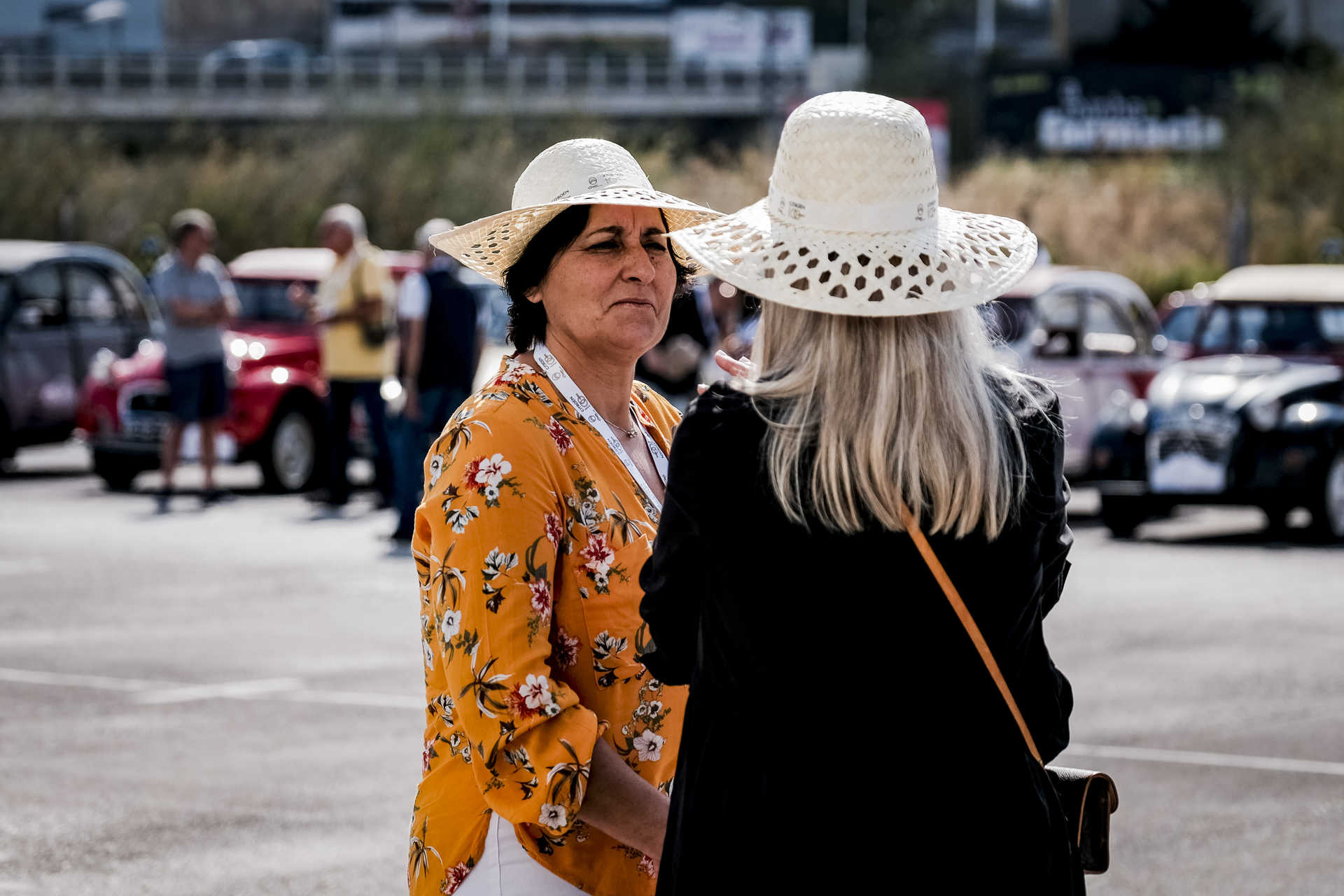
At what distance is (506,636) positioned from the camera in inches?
106

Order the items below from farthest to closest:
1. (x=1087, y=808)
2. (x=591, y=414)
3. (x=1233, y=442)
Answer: (x=1233, y=442), (x=591, y=414), (x=1087, y=808)

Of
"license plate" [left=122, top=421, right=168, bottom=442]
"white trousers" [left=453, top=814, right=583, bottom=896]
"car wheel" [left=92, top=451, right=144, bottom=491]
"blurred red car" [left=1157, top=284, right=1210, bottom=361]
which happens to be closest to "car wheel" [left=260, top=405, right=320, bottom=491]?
"license plate" [left=122, top=421, right=168, bottom=442]

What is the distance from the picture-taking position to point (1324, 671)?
352 inches

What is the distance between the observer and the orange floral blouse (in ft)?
8.80

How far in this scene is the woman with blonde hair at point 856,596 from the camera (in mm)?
2344

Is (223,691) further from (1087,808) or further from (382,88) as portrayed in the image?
(382,88)

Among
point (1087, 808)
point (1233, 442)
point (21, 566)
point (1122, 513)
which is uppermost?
point (1087, 808)

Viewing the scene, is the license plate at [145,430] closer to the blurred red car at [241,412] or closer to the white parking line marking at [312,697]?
the blurred red car at [241,412]

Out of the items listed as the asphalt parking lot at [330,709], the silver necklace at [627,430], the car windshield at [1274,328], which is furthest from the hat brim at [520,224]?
the car windshield at [1274,328]

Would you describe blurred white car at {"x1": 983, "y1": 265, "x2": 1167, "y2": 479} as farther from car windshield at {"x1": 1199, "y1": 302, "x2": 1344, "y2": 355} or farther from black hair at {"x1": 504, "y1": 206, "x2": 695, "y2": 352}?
black hair at {"x1": 504, "y1": 206, "x2": 695, "y2": 352}

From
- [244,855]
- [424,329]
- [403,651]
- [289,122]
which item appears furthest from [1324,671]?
[289,122]

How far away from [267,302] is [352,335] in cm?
404

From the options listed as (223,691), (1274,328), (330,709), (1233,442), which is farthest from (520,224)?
(1274,328)

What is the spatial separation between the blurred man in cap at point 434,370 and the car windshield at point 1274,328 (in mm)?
6548
